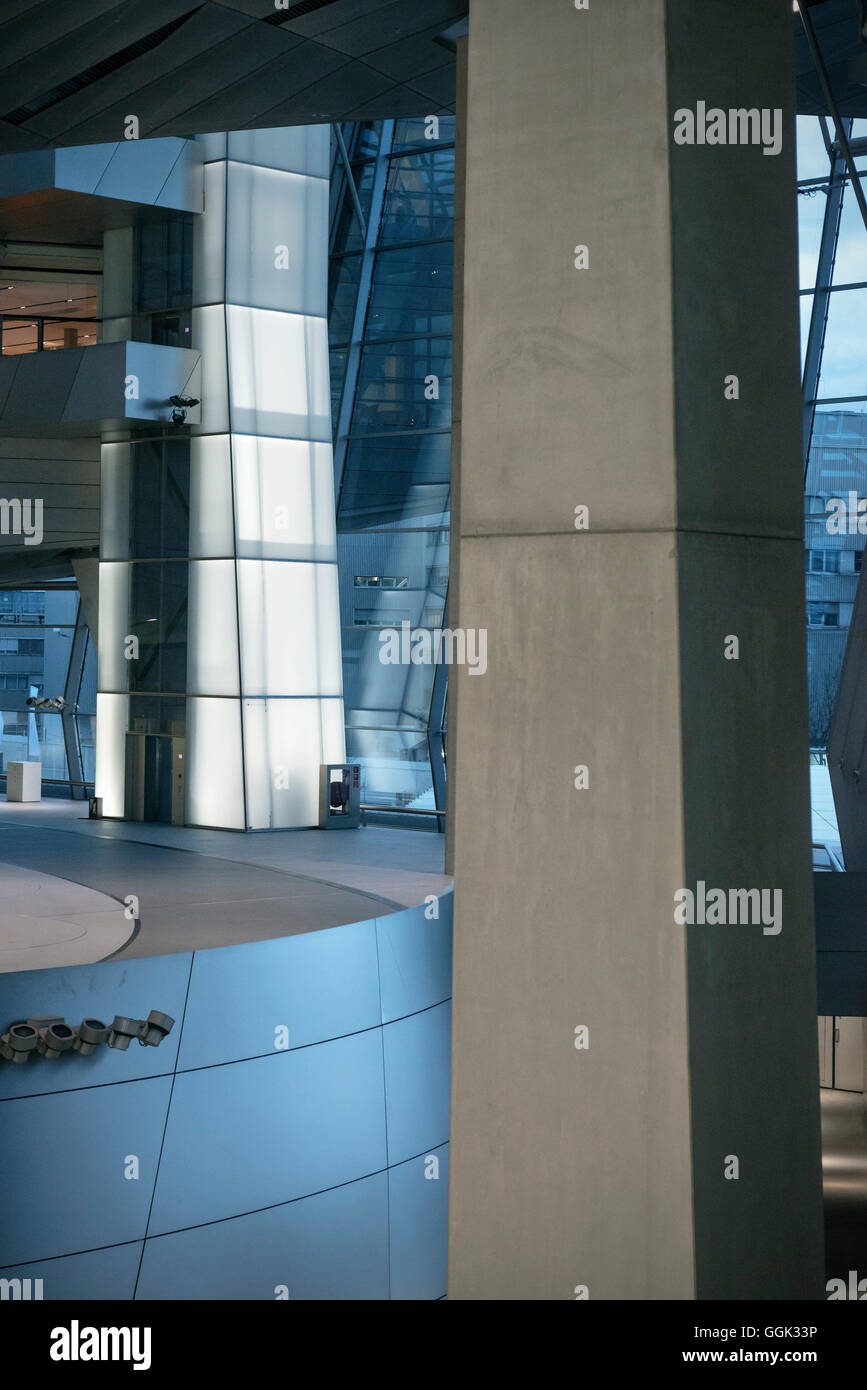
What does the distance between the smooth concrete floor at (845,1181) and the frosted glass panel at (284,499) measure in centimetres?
1164

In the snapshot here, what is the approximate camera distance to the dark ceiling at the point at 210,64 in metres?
10.1

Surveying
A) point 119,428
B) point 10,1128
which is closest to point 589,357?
point 10,1128

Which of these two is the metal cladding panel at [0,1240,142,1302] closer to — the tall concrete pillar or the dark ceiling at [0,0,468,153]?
the tall concrete pillar

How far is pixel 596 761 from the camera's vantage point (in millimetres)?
4512

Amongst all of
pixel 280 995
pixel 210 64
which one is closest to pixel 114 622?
pixel 280 995

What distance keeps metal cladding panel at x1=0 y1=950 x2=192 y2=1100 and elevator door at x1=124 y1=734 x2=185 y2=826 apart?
10.8 meters

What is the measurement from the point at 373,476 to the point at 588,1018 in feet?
63.5

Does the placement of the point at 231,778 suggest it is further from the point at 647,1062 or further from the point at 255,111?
the point at 647,1062

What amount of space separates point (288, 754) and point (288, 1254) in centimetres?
1063

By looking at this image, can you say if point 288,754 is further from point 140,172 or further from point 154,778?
point 140,172

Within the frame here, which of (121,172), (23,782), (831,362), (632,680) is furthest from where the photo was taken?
(23,782)

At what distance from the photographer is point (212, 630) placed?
69.5 feet

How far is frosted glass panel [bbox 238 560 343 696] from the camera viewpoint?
2092 centimetres

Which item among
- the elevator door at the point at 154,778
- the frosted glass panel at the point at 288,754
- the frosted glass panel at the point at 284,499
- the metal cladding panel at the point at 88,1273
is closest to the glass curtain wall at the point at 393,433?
the frosted glass panel at the point at 288,754
